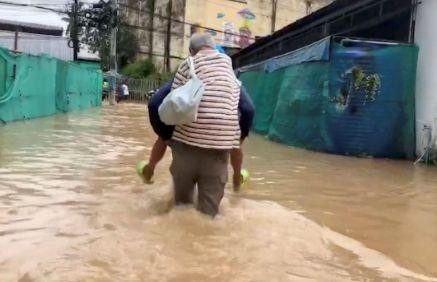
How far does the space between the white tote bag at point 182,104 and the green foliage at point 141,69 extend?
36.3m

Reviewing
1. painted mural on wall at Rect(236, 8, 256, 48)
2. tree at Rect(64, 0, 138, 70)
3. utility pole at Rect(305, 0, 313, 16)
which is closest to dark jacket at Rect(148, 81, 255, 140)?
tree at Rect(64, 0, 138, 70)

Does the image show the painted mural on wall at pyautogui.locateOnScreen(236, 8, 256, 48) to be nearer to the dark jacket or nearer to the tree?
the tree

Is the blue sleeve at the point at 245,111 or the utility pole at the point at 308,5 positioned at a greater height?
the utility pole at the point at 308,5

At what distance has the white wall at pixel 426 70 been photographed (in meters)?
10.2

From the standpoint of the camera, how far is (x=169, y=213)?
4.50 m

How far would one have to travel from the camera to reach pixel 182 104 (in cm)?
398

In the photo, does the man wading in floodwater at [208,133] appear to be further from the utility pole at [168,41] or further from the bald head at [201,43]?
the utility pole at [168,41]

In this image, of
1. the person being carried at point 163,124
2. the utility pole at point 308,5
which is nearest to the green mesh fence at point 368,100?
the person being carried at point 163,124

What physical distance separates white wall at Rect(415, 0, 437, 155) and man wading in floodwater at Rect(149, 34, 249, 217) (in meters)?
6.64

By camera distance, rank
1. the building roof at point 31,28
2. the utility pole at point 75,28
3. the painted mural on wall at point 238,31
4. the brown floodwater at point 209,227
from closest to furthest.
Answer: the brown floodwater at point 209,227 → the utility pole at point 75,28 → the building roof at point 31,28 → the painted mural on wall at point 238,31

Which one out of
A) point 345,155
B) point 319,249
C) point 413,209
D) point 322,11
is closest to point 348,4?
point 322,11

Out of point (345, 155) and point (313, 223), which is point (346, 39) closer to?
point (345, 155)

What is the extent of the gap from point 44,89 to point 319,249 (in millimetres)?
13548

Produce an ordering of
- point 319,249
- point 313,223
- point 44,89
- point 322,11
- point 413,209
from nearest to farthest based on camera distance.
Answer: point 319,249 < point 313,223 < point 413,209 < point 322,11 < point 44,89
